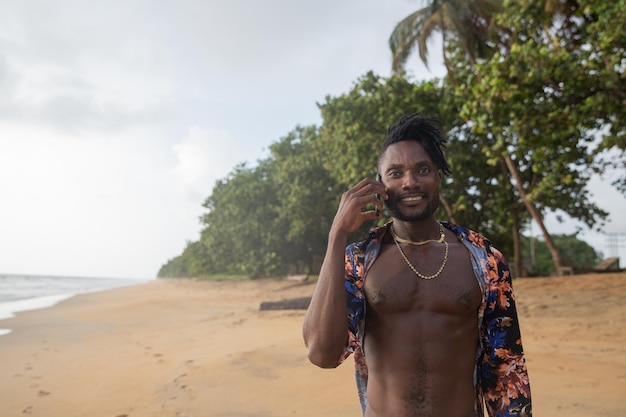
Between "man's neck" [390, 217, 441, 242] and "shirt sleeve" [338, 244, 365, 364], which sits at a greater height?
"man's neck" [390, 217, 441, 242]

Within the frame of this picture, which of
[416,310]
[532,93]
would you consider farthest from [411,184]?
[532,93]

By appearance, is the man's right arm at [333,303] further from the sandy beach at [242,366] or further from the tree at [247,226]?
the tree at [247,226]

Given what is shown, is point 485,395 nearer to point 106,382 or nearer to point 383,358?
point 383,358

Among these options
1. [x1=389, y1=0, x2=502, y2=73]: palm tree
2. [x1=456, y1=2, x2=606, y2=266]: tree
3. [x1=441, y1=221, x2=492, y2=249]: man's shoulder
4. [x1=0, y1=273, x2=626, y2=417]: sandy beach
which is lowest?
[x1=0, y1=273, x2=626, y2=417]: sandy beach

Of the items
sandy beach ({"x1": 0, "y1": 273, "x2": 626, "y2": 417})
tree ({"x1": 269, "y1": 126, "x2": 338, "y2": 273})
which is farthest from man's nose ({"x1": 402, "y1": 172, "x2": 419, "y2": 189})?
tree ({"x1": 269, "y1": 126, "x2": 338, "y2": 273})

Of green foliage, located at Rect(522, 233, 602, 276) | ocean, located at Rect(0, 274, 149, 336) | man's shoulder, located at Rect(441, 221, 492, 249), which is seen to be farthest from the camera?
green foliage, located at Rect(522, 233, 602, 276)

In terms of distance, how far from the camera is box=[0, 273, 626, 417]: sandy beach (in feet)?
16.5

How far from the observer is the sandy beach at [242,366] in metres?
5.02

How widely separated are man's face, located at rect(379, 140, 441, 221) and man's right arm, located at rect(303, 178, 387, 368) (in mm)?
254

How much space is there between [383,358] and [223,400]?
360 cm

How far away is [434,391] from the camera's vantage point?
2188mm

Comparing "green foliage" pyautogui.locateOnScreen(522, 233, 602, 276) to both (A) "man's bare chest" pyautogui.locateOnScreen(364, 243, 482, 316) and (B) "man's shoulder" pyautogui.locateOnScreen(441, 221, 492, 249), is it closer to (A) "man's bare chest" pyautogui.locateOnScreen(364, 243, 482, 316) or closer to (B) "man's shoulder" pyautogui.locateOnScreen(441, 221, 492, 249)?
(B) "man's shoulder" pyautogui.locateOnScreen(441, 221, 492, 249)

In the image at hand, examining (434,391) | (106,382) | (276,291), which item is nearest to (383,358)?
(434,391)

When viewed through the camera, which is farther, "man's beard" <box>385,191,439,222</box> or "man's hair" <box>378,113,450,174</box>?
"man's hair" <box>378,113,450,174</box>
